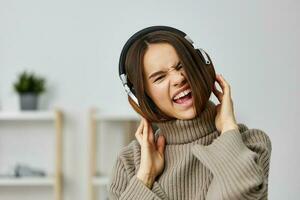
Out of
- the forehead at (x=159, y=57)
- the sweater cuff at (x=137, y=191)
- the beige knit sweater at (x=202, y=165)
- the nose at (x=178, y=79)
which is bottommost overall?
the sweater cuff at (x=137, y=191)

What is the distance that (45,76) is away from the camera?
321 cm

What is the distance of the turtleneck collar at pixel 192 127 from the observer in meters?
1.09

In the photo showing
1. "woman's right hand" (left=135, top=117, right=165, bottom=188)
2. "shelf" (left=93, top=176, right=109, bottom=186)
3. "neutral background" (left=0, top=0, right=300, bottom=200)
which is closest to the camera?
"woman's right hand" (left=135, top=117, right=165, bottom=188)

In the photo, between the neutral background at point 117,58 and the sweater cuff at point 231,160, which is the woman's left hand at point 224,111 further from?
the neutral background at point 117,58

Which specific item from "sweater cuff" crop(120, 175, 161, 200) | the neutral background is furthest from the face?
the neutral background

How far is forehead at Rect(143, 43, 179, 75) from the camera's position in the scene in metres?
1.05

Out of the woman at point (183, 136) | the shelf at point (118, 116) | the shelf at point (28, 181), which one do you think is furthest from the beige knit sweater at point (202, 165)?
the shelf at point (28, 181)

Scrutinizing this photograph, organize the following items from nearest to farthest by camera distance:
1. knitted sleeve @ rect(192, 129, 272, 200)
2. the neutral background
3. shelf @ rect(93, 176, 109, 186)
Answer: knitted sleeve @ rect(192, 129, 272, 200), shelf @ rect(93, 176, 109, 186), the neutral background

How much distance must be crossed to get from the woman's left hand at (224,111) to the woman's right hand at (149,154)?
131 mm

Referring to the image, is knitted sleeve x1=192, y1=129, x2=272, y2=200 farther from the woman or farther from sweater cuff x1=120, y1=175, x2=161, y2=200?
sweater cuff x1=120, y1=175, x2=161, y2=200

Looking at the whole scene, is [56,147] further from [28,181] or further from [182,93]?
[182,93]

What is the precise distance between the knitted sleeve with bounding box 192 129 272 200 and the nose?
129mm

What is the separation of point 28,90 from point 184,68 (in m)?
2.20

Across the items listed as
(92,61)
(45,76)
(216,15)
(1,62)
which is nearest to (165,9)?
(216,15)
